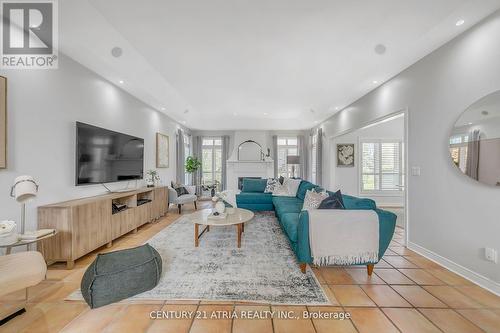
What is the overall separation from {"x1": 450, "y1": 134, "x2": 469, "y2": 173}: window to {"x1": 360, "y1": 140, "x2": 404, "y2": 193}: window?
4382 mm

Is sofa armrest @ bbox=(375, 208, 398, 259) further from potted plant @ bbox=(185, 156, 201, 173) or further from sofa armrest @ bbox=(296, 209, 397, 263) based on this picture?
potted plant @ bbox=(185, 156, 201, 173)

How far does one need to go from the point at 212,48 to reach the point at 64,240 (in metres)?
3.02

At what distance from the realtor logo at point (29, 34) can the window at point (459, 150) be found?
4.30 meters

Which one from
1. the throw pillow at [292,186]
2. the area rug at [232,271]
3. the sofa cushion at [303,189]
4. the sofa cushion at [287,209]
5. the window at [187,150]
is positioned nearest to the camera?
the area rug at [232,271]

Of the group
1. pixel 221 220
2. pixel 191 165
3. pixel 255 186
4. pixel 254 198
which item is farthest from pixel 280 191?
pixel 191 165

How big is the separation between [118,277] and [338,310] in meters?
1.93

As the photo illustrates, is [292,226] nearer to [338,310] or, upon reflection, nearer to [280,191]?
[338,310]

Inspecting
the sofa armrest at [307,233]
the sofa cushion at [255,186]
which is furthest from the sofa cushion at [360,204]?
the sofa cushion at [255,186]

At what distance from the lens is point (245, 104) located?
5.74 metres

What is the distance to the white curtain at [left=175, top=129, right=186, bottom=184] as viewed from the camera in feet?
22.4

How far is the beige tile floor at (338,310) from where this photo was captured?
161 centimetres

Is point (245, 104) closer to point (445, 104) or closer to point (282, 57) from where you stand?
point (282, 57)

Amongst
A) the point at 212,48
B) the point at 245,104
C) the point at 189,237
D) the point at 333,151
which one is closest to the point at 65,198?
the point at 189,237

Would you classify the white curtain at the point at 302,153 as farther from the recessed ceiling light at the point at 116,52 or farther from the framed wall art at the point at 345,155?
the recessed ceiling light at the point at 116,52
